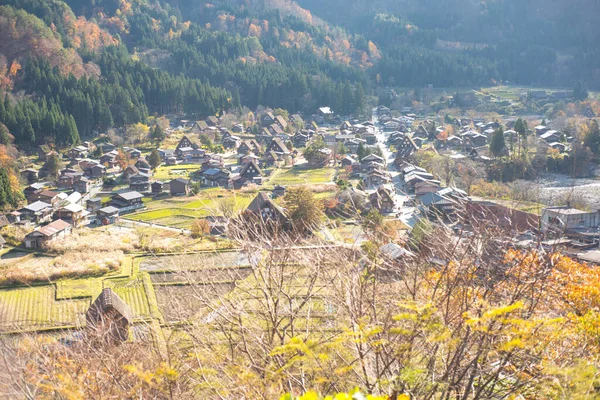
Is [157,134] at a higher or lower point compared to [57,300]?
lower

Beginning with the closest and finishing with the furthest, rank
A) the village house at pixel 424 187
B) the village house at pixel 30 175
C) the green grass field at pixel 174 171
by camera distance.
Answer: the village house at pixel 424 187
the village house at pixel 30 175
the green grass field at pixel 174 171

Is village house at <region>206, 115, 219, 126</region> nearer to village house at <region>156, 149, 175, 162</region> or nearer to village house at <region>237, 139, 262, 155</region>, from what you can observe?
village house at <region>237, 139, 262, 155</region>

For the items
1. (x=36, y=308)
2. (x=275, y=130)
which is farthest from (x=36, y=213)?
(x=275, y=130)

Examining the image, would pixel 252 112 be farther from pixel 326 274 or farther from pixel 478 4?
pixel 478 4

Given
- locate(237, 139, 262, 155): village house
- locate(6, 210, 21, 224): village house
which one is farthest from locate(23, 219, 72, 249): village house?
locate(237, 139, 262, 155): village house

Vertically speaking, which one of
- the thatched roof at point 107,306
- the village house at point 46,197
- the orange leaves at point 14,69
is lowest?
the village house at point 46,197

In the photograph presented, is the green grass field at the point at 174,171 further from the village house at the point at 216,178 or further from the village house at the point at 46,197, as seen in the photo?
the village house at the point at 46,197

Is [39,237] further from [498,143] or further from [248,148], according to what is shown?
[498,143]

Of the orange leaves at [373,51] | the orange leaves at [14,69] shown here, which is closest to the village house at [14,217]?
the orange leaves at [14,69]

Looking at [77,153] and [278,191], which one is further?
[77,153]
